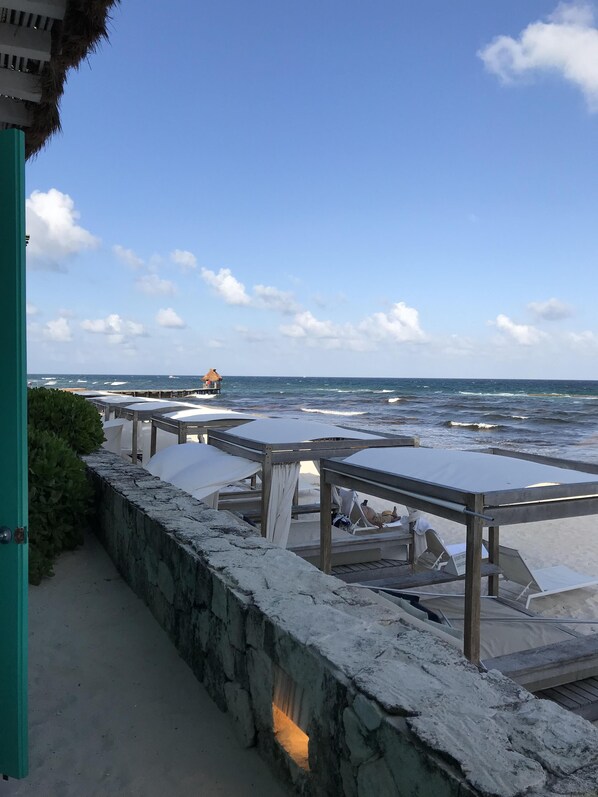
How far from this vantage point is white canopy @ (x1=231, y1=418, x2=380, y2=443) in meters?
6.02

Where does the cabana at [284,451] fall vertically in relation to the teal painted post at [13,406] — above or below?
below

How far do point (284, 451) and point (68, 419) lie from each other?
2.10 meters

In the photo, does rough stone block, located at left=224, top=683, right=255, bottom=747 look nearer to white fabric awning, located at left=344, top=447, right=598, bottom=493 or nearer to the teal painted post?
the teal painted post

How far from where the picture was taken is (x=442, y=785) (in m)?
1.17

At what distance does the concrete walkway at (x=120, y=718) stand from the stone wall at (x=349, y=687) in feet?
0.31

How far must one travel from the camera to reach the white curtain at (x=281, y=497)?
5.82 m

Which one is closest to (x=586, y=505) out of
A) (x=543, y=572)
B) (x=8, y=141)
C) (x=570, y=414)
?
(x=543, y=572)

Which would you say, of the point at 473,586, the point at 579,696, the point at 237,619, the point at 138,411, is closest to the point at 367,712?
the point at 237,619

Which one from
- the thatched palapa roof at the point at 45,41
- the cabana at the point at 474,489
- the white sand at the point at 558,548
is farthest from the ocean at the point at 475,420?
the thatched palapa roof at the point at 45,41

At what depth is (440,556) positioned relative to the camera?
6.64 m

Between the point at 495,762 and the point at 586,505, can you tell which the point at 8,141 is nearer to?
the point at 495,762

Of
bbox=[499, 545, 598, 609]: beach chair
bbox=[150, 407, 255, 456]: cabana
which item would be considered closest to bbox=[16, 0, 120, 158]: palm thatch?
bbox=[150, 407, 255, 456]: cabana

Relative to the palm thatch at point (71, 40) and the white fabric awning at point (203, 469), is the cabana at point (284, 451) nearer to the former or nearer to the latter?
the white fabric awning at point (203, 469)

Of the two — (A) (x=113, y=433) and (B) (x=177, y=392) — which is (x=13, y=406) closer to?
(A) (x=113, y=433)
